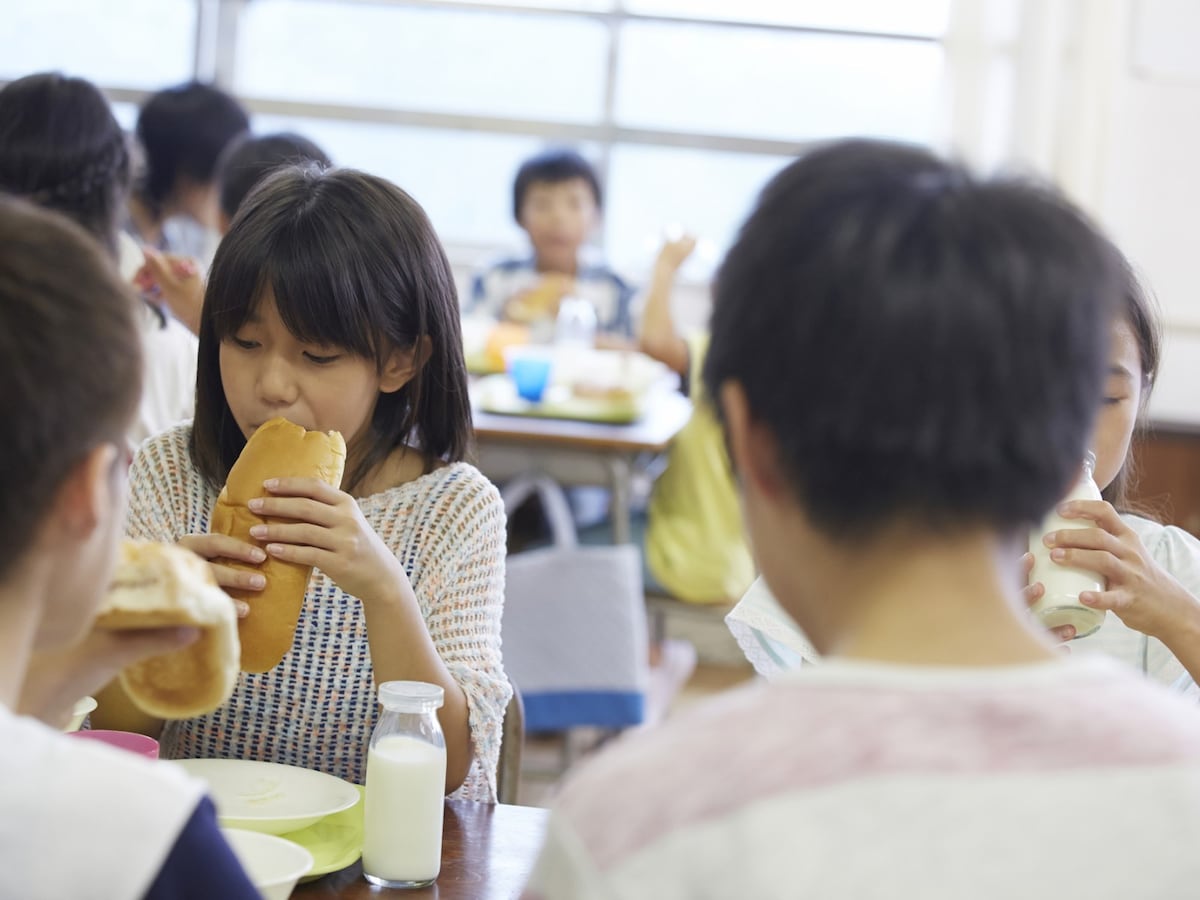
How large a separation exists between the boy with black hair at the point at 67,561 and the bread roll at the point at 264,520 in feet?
1.38

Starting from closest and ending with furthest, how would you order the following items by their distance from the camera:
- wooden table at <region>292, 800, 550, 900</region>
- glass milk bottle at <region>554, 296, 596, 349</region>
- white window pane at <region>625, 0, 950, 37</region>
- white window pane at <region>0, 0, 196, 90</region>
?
1. wooden table at <region>292, 800, 550, 900</region>
2. glass milk bottle at <region>554, 296, 596, 349</region>
3. white window pane at <region>625, 0, 950, 37</region>
4. white window pane at <region>0, 0, 196, 90</region>

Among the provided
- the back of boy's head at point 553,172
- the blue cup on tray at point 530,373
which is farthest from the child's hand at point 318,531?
the back of boy's head at point 553,172

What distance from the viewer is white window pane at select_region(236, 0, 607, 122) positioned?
5.00 metres

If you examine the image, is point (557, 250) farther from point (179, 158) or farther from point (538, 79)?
point (179, 158)

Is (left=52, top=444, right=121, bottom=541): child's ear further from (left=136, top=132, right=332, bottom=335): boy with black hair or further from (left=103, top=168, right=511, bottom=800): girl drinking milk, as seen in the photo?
(left=136, top=132, right=332, bottom=335): boy with black hair

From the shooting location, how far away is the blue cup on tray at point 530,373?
138 inches

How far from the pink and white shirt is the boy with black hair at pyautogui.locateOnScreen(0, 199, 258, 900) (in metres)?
0.21

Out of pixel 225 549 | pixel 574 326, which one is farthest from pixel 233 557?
pixel 574 326

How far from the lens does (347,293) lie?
58.8 inches

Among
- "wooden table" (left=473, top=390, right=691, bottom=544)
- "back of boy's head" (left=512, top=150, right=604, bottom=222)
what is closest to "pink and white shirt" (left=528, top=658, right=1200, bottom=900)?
"wooden table" (left=473, top=390, right=691, bottom=544)

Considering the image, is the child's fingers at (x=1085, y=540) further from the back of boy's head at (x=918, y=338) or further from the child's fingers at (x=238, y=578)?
the child's fingers at (x=238, y=578)

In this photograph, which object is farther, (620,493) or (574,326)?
(574,326)

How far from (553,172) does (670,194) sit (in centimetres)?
71

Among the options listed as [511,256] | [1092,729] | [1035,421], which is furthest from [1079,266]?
[511,256]
